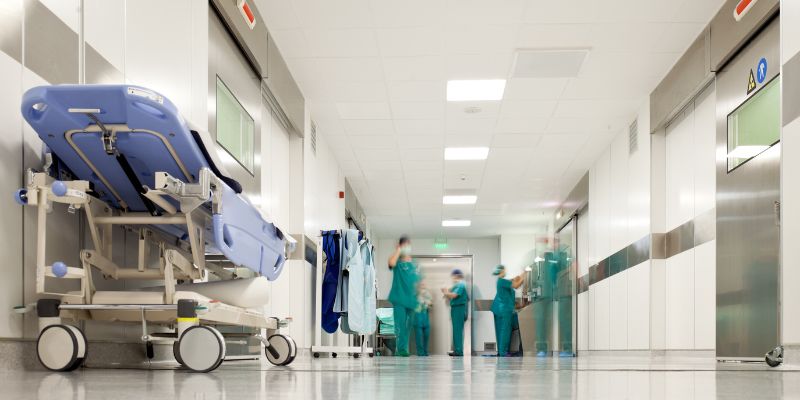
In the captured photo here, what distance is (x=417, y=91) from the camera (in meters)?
7.82

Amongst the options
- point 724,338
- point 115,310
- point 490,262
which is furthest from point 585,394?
point 490,262

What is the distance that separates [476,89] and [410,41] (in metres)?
1.53

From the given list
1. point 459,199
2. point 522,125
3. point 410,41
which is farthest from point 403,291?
point 410,41

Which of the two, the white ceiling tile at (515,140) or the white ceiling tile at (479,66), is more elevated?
the white ceiling tile at (479,66)

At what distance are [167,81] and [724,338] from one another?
4353 mm

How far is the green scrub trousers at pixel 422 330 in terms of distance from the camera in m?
12.7

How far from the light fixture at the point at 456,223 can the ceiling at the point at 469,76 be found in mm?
3823

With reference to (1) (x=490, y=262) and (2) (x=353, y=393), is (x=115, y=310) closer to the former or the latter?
(2) (x=353, y=393)

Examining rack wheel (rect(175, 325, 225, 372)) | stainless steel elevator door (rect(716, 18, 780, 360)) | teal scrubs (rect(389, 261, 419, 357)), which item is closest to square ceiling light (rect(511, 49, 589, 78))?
stainless steel elevator door (rect(716, 18, 780, 360))

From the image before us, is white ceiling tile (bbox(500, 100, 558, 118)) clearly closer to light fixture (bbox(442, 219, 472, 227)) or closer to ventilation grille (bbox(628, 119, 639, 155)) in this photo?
ventilation grille (bbox(628, 119, 639, 155))

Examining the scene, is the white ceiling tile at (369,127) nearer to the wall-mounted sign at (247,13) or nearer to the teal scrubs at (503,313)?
the wall-mounted sign at (247,13)

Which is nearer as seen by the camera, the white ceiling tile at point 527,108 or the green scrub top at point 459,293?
the white ceiling tile at point 527,108

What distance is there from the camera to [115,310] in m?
2.91

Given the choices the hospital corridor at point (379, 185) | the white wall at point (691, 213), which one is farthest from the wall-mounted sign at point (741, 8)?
the white wall at point (691, 213)
